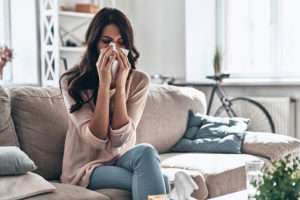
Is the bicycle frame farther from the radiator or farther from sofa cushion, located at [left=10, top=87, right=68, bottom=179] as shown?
sofa cushion, located at [left=10, top=87, right=68, bottom=179]

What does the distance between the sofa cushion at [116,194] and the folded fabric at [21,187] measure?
0.23 meters

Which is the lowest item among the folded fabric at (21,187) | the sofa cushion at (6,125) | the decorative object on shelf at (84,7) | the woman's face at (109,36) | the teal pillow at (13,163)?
the folded fabric at (21,187)

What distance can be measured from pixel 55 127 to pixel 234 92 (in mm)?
2535

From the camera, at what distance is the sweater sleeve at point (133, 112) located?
2240 millimetres

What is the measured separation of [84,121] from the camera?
2.24 metres

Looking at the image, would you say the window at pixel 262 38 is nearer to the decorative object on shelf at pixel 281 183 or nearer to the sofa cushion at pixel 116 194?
the sofa cushion at pixel 116 194

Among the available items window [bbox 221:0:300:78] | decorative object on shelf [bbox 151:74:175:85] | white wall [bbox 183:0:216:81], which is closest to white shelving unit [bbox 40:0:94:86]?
decorative object on shelf [bbox 151:74:175:85]

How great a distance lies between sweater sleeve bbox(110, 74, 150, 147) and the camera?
2240mm

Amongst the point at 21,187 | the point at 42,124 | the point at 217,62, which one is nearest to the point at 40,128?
the point at 42,124

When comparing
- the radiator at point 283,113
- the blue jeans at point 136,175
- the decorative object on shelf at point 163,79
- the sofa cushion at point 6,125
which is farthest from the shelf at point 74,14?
the blue jeans at point 136,175

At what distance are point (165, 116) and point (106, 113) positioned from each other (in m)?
0.95

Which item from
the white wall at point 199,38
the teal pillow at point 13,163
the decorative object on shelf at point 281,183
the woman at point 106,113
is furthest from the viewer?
the white wall at point 199,38

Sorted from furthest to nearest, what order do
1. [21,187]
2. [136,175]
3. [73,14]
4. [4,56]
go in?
[73,14]
[4,56]
[136,175]
[21,187]

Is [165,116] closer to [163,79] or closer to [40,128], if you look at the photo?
[40,128]
